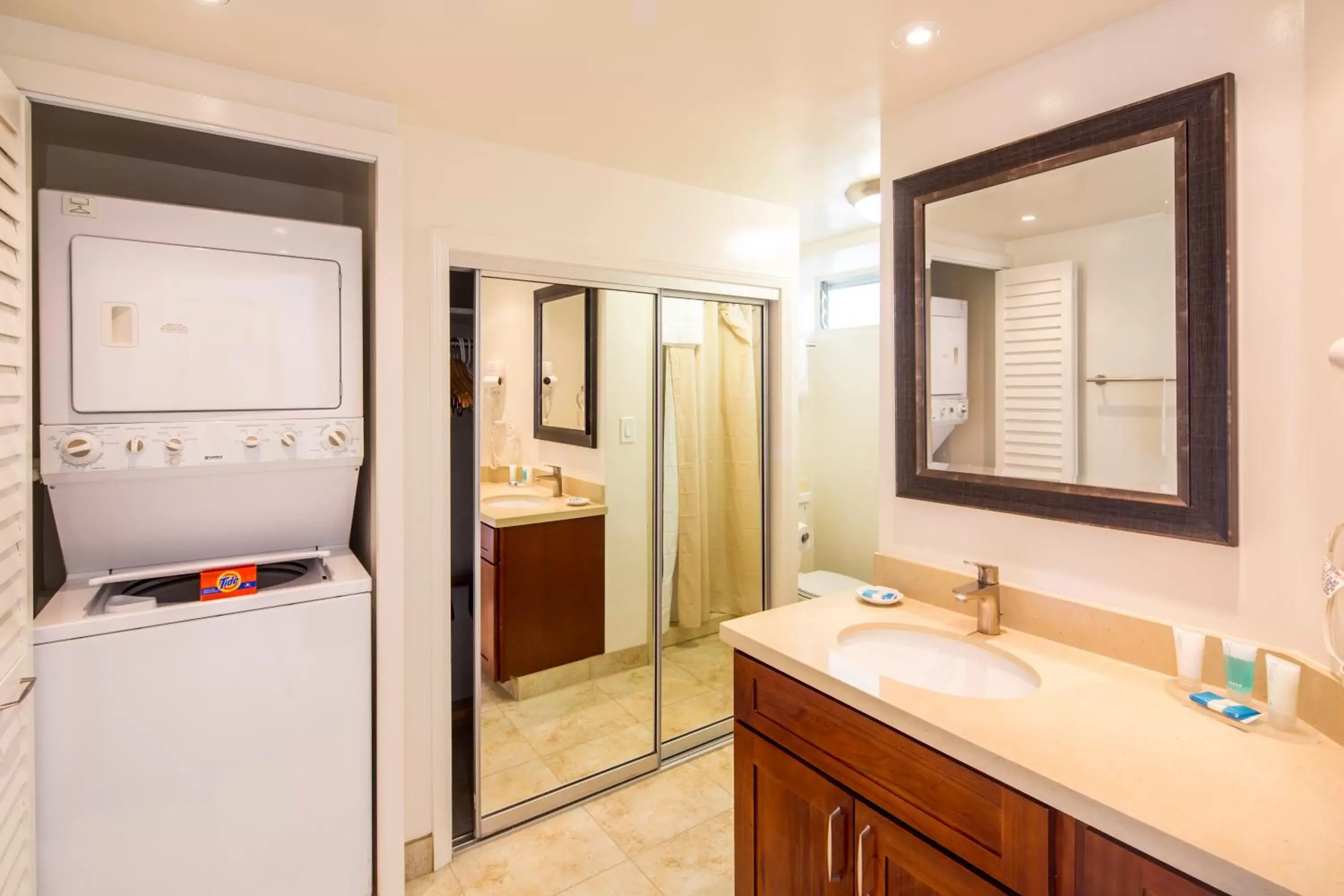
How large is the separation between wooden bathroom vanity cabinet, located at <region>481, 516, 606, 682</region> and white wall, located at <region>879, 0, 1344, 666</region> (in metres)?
1.60

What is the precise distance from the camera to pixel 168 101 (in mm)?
1593

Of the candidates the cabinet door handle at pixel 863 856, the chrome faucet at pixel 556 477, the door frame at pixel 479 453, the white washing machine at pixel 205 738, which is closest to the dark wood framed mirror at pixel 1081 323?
the cabinet door handle at pixel 863 856

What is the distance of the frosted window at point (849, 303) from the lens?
3748 millimetres

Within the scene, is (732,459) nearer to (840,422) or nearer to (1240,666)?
(840,422)

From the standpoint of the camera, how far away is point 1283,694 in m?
1.17

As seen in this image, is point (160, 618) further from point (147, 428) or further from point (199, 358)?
point (199, 358)

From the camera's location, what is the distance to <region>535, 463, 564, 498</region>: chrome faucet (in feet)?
8.00

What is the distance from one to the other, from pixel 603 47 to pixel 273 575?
65.7 inches

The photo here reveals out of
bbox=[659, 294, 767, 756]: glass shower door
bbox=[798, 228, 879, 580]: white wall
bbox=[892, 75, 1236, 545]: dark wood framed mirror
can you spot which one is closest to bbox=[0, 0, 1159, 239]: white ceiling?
Result: bbox=[892, 75, 1236, 545]: dark wood framed mirror

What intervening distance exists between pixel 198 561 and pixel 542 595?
1.06 meters

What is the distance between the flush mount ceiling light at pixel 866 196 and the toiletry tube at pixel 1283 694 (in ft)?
6.12

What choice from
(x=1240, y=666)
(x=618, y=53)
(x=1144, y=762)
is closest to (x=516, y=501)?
(x=618, y=53)

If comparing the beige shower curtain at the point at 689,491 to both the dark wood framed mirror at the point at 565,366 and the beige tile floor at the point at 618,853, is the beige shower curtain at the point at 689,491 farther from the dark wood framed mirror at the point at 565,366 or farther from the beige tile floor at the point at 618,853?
the beige tile floor at the point at 618,853

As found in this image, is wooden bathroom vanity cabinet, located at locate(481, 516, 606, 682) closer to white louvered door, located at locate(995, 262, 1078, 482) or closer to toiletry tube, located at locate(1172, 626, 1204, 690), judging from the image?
white louvered door, located at locate(995, 262, 1078, 482)
